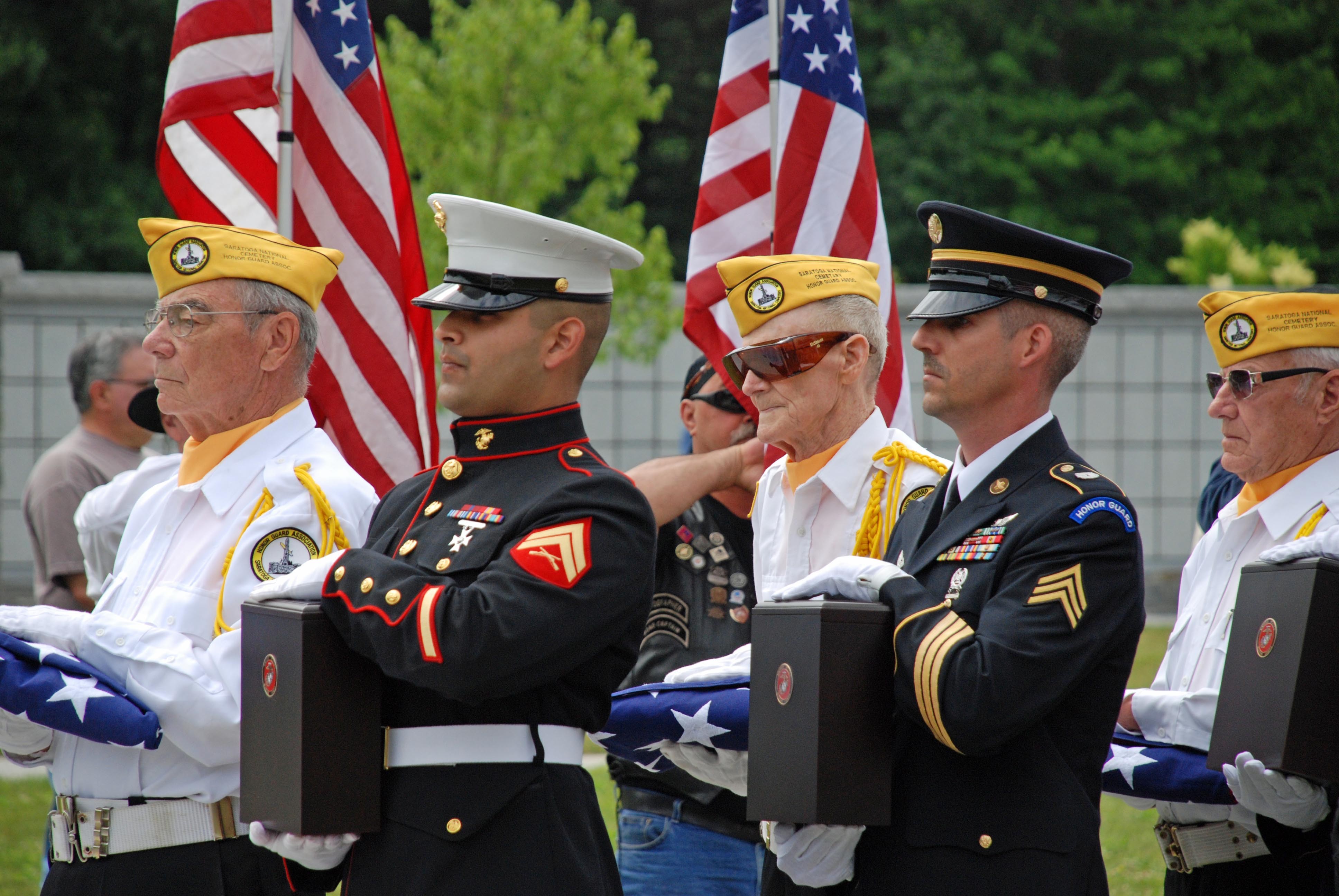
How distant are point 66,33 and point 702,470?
61.2 feet

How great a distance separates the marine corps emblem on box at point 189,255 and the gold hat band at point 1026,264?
1.75m

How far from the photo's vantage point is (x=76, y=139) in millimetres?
19938

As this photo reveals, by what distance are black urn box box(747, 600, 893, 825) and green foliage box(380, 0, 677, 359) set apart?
10375mm

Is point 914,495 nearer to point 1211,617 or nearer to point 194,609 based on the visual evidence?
point 1211,617

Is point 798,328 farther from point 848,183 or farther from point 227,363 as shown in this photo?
point 848,183

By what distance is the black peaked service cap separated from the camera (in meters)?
2.94

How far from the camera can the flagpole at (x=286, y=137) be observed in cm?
493

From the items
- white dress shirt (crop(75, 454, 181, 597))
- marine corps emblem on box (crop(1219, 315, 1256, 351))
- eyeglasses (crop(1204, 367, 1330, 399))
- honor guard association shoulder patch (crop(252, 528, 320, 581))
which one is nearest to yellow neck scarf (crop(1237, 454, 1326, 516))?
eyeglasses (crop(1204, 367, 1330, 399))

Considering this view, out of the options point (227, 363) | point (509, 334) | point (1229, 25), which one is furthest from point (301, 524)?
point (1229, 25)

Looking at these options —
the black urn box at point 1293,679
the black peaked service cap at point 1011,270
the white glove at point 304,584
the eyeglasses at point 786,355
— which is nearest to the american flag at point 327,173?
the eyeglasses at point 786,355

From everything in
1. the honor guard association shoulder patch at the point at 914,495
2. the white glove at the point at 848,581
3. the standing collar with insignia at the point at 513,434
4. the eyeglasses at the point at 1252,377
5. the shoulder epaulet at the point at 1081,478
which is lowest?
the white glove at the point at 848,581

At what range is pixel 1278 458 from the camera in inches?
144

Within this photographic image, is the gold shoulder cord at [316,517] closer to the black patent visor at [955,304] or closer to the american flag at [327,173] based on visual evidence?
the black patent visor at [955,304]

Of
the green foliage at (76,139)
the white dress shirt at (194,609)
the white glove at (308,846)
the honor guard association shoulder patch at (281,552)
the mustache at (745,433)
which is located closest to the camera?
the white glove at (308,846)
